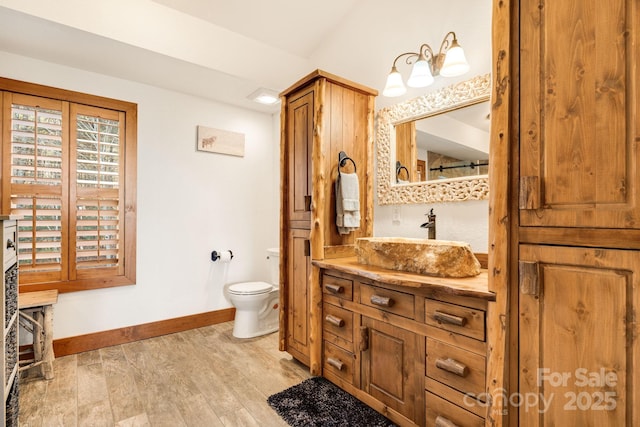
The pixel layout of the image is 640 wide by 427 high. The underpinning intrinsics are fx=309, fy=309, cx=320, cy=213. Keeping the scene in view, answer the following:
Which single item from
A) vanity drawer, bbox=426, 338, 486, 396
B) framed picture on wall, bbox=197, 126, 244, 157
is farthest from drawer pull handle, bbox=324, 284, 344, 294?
framed picture on wall, bbox=197, 126, 244, 157

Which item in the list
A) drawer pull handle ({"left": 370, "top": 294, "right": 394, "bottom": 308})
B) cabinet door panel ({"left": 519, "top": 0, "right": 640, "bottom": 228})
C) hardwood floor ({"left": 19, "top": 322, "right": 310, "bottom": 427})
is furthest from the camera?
hardwood floor ({"left": 19, "top": 322, "right": 310, "bottom": 427})

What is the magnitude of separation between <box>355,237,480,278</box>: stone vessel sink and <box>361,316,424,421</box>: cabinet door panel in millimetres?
336

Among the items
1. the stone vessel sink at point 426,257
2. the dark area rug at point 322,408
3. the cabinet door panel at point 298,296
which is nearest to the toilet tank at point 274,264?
the cabinet door panel at point 298,296

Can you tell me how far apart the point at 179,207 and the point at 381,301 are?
2324mm

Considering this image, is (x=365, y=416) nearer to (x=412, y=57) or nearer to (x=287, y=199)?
(x=287, y=199)

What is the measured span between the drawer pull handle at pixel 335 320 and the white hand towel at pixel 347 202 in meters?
0.59

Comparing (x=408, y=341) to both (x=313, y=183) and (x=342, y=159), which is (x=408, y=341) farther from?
(x=342, y=159)

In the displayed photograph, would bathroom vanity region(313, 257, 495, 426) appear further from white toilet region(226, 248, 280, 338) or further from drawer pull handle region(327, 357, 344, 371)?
white toilet region(226, 248, 280, 338)

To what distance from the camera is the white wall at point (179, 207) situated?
8.73 ft

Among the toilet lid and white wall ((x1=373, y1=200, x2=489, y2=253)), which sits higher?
white wall ((x1=373, y1=200, x2=489, y2=253))

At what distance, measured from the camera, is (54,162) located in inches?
99.3

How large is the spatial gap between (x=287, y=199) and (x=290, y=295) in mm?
771

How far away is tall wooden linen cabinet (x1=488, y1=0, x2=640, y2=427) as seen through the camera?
3.11 ft

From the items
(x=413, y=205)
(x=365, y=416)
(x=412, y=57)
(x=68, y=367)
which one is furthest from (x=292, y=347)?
(x=412, y=57)
